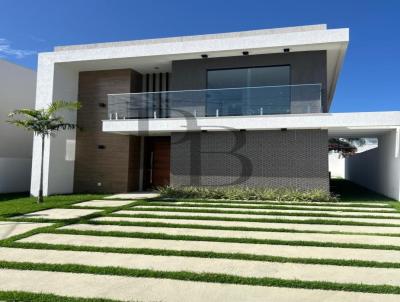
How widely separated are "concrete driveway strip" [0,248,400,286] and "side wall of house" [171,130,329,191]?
26.2 feet

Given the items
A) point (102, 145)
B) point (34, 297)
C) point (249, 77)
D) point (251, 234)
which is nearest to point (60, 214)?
point (251, 234)

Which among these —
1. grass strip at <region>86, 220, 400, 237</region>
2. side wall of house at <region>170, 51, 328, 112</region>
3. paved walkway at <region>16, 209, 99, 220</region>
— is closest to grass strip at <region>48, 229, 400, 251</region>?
grass strip at <region>86, 220, 400, 237</region>

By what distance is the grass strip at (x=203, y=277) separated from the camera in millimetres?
4129

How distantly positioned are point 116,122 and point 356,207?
9213 mm

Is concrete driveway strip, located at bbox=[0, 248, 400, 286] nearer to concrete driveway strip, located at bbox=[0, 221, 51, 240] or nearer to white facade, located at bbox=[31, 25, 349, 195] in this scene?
concrete driveway strip, located at bbox=[0, 221, 51, 240]

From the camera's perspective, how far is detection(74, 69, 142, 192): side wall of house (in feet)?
49.3

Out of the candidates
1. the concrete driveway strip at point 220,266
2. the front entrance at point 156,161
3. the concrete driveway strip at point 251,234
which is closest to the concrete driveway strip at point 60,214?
the concrete driveway strip at point 251,234

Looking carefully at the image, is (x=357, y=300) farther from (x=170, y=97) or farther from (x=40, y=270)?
(x=170, y=97)

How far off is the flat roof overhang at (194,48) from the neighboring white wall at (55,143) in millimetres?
400

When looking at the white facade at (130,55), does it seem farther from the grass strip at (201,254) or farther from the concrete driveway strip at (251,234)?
the grass strip at (201,254)

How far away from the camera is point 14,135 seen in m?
17.1

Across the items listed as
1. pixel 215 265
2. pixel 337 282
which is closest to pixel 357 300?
pixel 337 282

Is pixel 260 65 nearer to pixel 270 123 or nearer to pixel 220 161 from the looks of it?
pixel 270 123

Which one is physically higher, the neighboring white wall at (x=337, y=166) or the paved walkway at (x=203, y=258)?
the neighboring white wall at (x=337, y=166)
